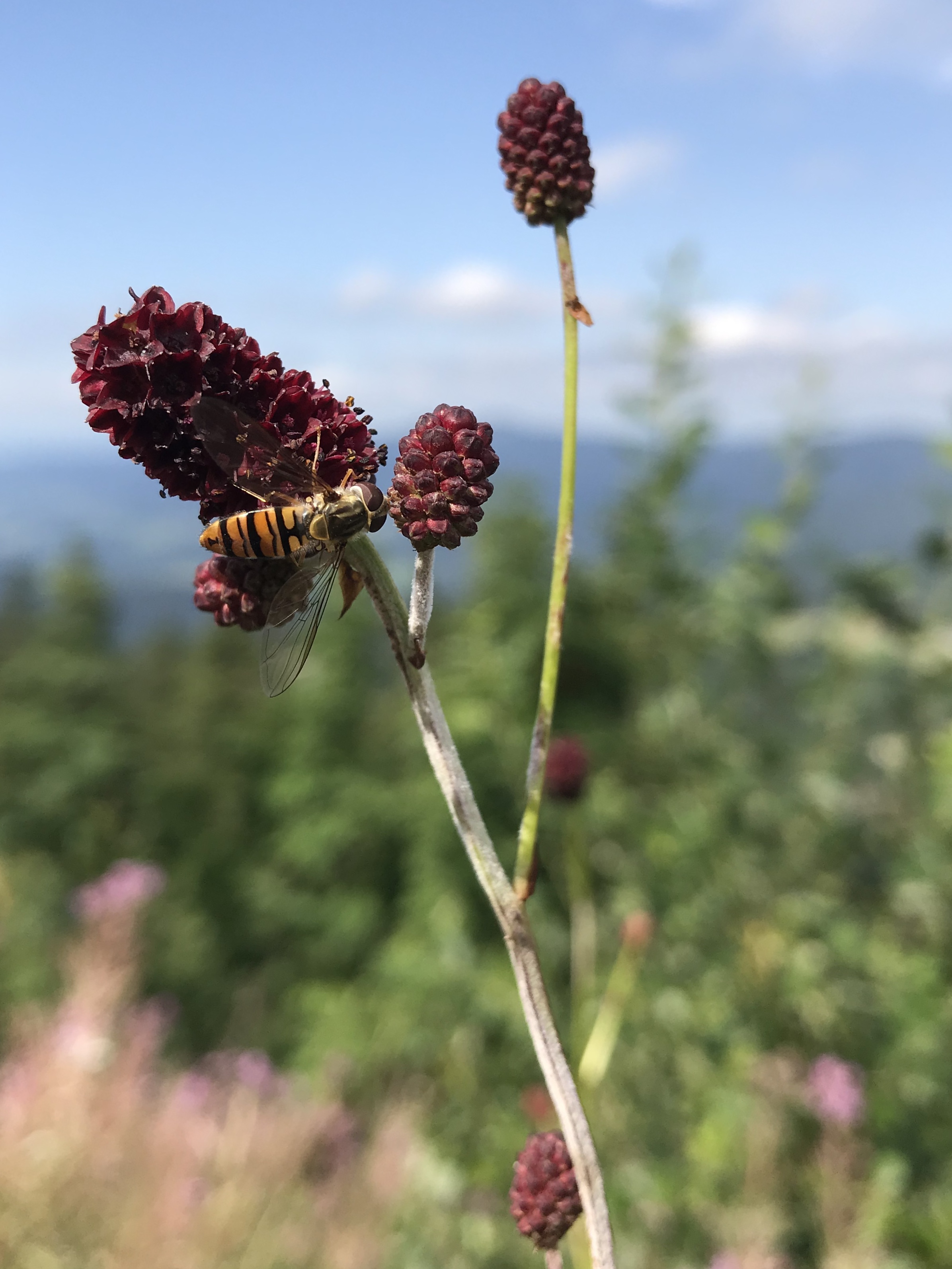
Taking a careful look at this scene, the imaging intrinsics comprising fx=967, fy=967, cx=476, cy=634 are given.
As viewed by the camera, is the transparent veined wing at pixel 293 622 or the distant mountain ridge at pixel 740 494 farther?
the distant mountain ridge at pixel 740 494

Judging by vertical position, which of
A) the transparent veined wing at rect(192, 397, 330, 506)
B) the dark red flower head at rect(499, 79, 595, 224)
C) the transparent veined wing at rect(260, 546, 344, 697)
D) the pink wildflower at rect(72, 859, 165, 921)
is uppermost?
the dark red flower head at rect(499, 79, 595, 224)

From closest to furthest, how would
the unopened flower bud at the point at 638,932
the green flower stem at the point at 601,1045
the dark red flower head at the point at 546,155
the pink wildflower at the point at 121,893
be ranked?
the dark red flower head at the point at 546,155
the green flower stem at the point at 601,1045
the unopened flower bud at the point at 638,932
the pink wildflower at the point at 121,893

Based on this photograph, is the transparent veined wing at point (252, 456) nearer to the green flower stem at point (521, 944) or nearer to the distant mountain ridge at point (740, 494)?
the distant mountain ridge at point (740, 494)

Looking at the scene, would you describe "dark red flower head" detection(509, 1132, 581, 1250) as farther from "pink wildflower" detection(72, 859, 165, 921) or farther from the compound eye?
"pink wildflower" detection(72, 859, 165, 921)

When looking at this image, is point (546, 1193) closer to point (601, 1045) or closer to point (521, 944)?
point (521, 944)

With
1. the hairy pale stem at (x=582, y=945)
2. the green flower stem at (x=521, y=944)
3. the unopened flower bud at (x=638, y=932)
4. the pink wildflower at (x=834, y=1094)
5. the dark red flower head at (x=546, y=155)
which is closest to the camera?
the green flower stem at (x=521, y=944)

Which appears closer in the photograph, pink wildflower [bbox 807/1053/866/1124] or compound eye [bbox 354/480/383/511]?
compound eye [bbox 354/480/383/511]

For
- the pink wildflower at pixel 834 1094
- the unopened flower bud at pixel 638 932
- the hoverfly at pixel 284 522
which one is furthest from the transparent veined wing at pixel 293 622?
the pink wildflower at pixel 834 1094

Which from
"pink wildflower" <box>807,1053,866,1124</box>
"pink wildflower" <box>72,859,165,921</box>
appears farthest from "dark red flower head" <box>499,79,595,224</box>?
"pink wildflower" <box>72,859,165,921</box>
